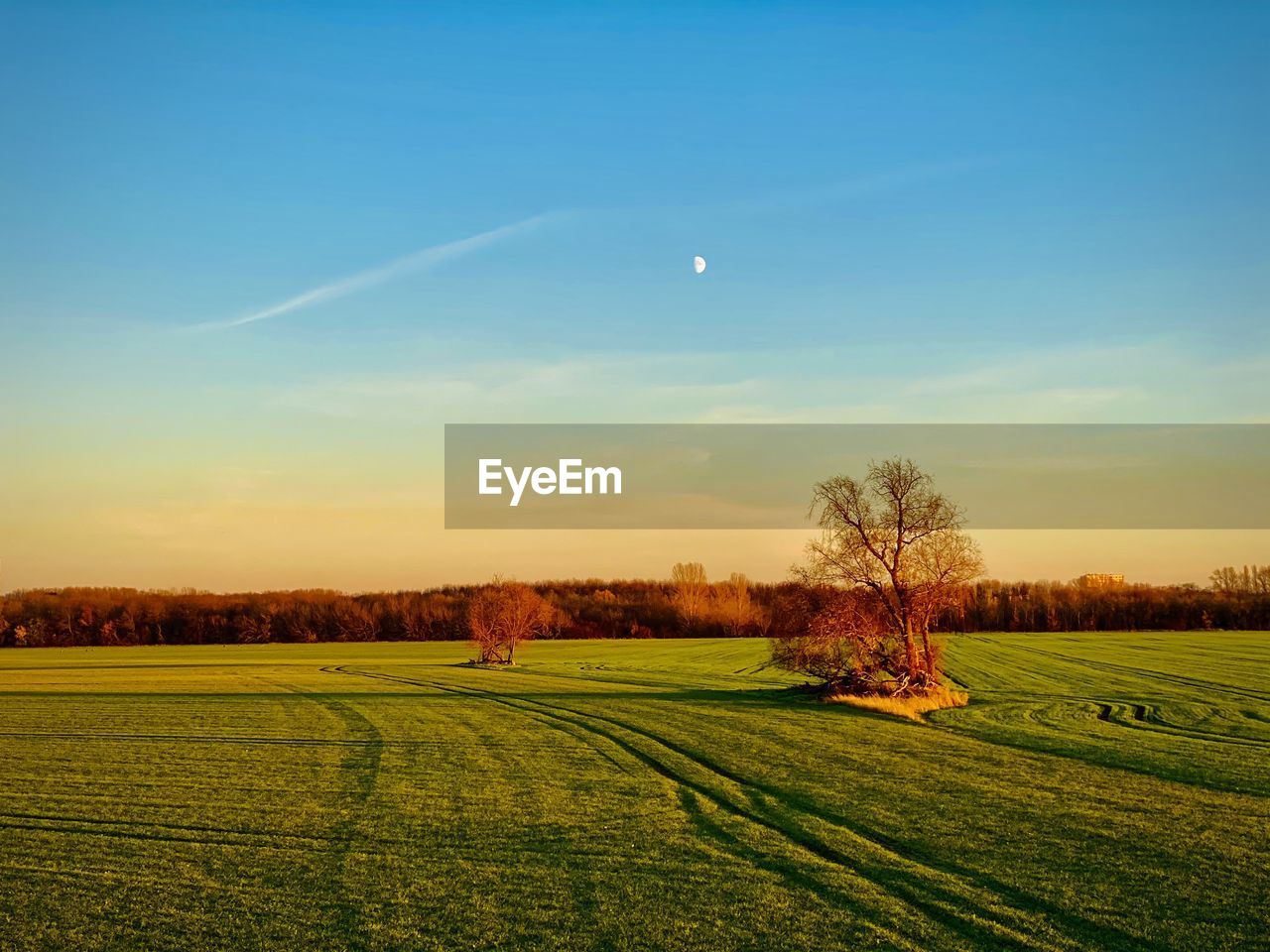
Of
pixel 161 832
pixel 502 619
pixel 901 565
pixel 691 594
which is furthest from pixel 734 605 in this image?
pixel 161 832

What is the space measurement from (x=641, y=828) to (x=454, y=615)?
126m

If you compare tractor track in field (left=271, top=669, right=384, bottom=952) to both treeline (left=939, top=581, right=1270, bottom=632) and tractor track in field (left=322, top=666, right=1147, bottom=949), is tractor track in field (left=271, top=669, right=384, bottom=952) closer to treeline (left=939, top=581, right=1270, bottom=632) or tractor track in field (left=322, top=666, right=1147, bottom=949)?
tractor track in field (left=322, top=666, right=1147, bottom=949)

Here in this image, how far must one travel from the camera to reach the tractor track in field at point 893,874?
11289 millimetres

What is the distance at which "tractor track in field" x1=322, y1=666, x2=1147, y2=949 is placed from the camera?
11.3 metres

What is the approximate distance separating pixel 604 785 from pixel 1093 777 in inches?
420

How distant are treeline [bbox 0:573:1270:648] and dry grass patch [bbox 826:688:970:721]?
301ft

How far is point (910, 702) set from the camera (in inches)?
1345

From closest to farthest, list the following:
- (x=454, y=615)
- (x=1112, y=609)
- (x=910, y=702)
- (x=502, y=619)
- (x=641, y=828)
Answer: (x=641, y=828), (x=910, y=702), (x=502, y=619), (x=1112, y=609), (x=454, y=615)

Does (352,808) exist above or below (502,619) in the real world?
below

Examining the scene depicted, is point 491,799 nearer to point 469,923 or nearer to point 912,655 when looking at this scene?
point 469,923

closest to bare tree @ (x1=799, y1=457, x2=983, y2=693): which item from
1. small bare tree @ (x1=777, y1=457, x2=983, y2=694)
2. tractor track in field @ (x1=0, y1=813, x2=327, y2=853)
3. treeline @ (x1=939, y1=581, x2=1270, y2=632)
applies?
small bare tree @ (x1=777, y1=457, x2=983, y2=694)

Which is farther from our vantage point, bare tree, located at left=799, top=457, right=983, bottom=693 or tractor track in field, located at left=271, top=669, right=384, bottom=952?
bare tree, located at left=799, top=457, right=983, bottom=693

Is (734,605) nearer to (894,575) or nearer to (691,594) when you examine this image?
(691,594)

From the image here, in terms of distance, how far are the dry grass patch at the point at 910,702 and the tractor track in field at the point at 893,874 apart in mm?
12204
